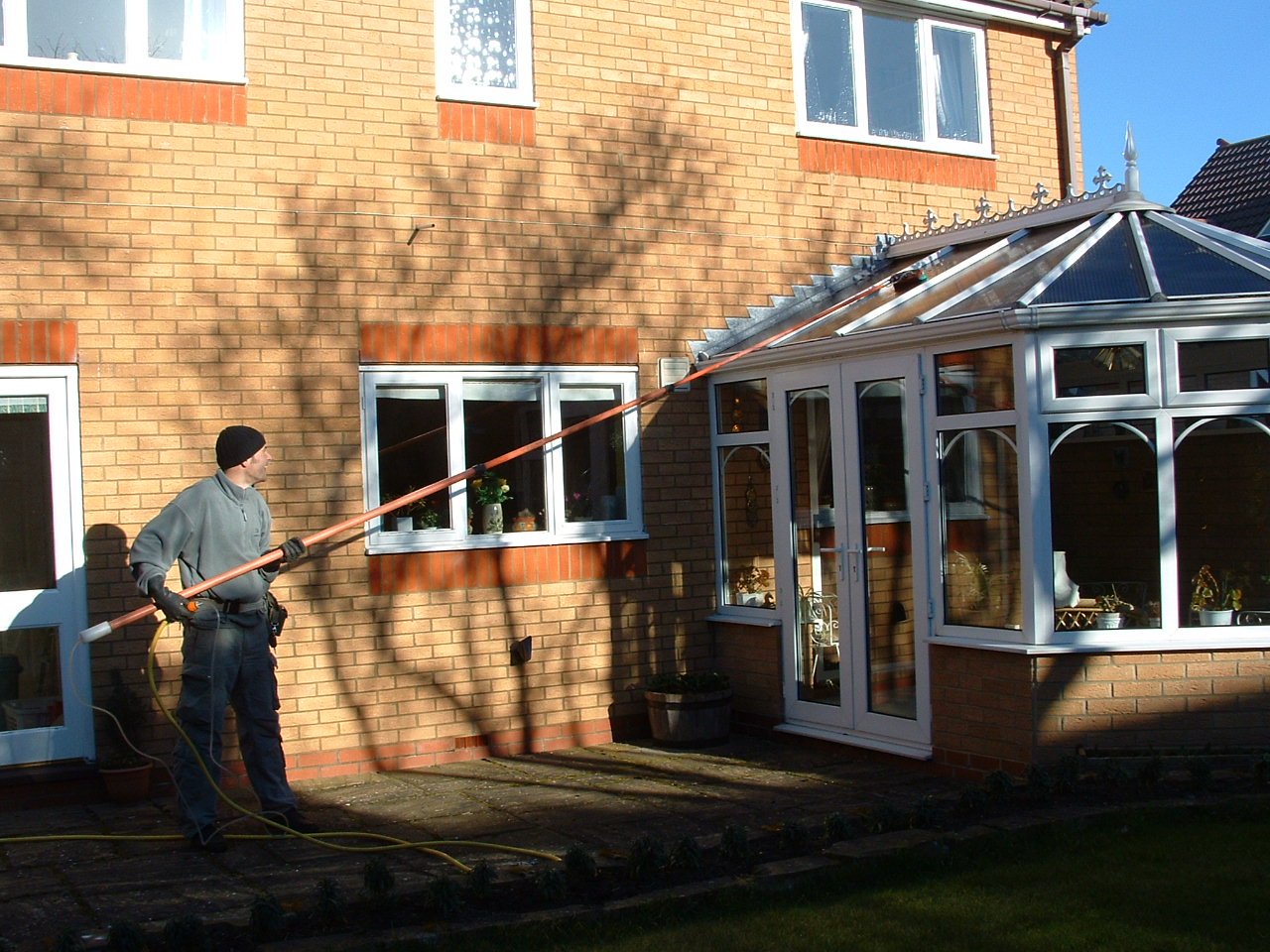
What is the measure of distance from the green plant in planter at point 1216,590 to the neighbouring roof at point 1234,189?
17197 millimetres

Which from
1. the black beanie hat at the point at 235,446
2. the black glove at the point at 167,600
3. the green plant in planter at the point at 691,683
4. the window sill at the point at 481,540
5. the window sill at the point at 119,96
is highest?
the window sill at the point at 119,96

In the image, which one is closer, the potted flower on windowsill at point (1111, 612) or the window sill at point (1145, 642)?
the window sill at point (1145, 642)

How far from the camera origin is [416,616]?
816 centimetres

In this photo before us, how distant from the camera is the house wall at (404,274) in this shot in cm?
741

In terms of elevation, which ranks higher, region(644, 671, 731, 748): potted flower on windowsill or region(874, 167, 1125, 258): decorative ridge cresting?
region(874, 167, 1125, 258): decorative ridge cresting

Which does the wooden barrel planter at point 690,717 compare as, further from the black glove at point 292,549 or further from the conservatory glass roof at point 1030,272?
the black glove at point 292,549

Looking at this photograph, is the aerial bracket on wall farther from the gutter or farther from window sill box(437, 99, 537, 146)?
the gutter

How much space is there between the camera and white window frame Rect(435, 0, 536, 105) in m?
8.48

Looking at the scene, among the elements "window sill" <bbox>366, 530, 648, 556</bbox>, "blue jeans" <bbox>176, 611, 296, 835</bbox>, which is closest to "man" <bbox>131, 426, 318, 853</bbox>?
"blue jeans" <bbox>176, 611, 296, 835</bbox>

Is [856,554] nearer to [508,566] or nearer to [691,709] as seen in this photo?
[691,709]

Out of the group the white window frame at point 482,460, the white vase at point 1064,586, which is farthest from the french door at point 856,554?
the white window frame at point 482,460

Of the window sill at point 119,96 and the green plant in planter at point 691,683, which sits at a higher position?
the window sill at point 119,96

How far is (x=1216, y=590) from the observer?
7184mm

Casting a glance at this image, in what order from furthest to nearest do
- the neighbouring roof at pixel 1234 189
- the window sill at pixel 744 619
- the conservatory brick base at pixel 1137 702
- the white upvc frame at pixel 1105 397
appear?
the neighbouring roof at pixel 1234 189 → the window sill at pixel 744 619 → the white upvc frame at pixel 1105 397 → the conservatory brick base at pixel 1137 702
